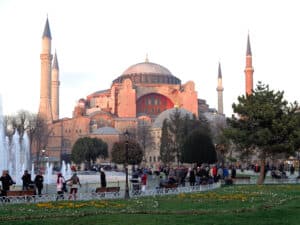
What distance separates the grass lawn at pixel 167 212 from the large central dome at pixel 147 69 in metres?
76.8

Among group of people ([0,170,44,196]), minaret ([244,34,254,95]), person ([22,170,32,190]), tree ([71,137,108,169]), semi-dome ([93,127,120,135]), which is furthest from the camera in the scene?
minaret ([244,34,254,95])

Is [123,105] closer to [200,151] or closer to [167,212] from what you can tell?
[200,151]

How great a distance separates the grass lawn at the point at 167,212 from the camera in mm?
10172

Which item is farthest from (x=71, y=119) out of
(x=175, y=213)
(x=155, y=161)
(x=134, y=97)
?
(x=175, y=213)

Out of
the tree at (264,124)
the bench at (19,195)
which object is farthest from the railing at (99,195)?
the tree at (264,124)

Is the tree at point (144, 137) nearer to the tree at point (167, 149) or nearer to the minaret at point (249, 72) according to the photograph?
the minaret at point (249, 72)

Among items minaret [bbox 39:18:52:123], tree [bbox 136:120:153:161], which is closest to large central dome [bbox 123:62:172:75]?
tree [bbox 136:120:153:161]

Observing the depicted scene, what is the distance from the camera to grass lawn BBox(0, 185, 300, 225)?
1017 cm

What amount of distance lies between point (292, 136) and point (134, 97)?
60775 mm

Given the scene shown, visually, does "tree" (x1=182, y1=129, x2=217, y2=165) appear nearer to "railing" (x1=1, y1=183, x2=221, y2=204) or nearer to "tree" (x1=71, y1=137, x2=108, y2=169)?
"railing" (x1=1, y1=183, x2=221, y2=204)

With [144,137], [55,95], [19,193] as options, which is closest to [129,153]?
[19,193]

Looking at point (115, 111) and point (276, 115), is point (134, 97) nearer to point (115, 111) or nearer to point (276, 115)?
point (115, 111)

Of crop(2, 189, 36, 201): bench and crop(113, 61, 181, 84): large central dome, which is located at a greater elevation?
crop(113, 61, 181, 84): large central dome

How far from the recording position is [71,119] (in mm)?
80750
